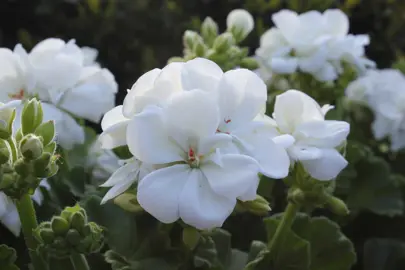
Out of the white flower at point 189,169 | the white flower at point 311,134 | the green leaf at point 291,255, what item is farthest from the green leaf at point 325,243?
the white flower at point 189,169

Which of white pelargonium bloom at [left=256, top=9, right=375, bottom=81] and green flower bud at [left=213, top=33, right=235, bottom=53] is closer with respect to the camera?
green flower bud at [left=213, top=33, right=235, bottom=53]

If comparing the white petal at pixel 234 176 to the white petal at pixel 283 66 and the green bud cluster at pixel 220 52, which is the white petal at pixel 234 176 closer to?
the green bud cluster at pixel 220 52

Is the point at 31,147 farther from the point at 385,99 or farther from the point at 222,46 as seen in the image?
the point at 385,99

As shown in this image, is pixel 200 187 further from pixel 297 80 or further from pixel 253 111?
pixel 297 80

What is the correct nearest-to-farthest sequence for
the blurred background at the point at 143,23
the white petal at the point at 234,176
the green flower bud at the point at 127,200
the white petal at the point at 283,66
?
the white petal at the point at 234,176, the green flower bud at the point at 127,200, the white petal at the point at 283,66, the blurred background at the point at 143,23

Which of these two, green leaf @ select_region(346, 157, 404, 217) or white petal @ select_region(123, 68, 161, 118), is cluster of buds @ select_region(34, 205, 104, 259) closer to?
white petal @ select_region(123, 68, 161, 118)

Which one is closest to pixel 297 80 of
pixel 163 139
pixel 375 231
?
pixel 375 231

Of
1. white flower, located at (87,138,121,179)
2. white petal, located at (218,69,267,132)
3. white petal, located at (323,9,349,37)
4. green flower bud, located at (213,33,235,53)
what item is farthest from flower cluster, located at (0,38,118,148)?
white petal, located at (323,9,349,37)
